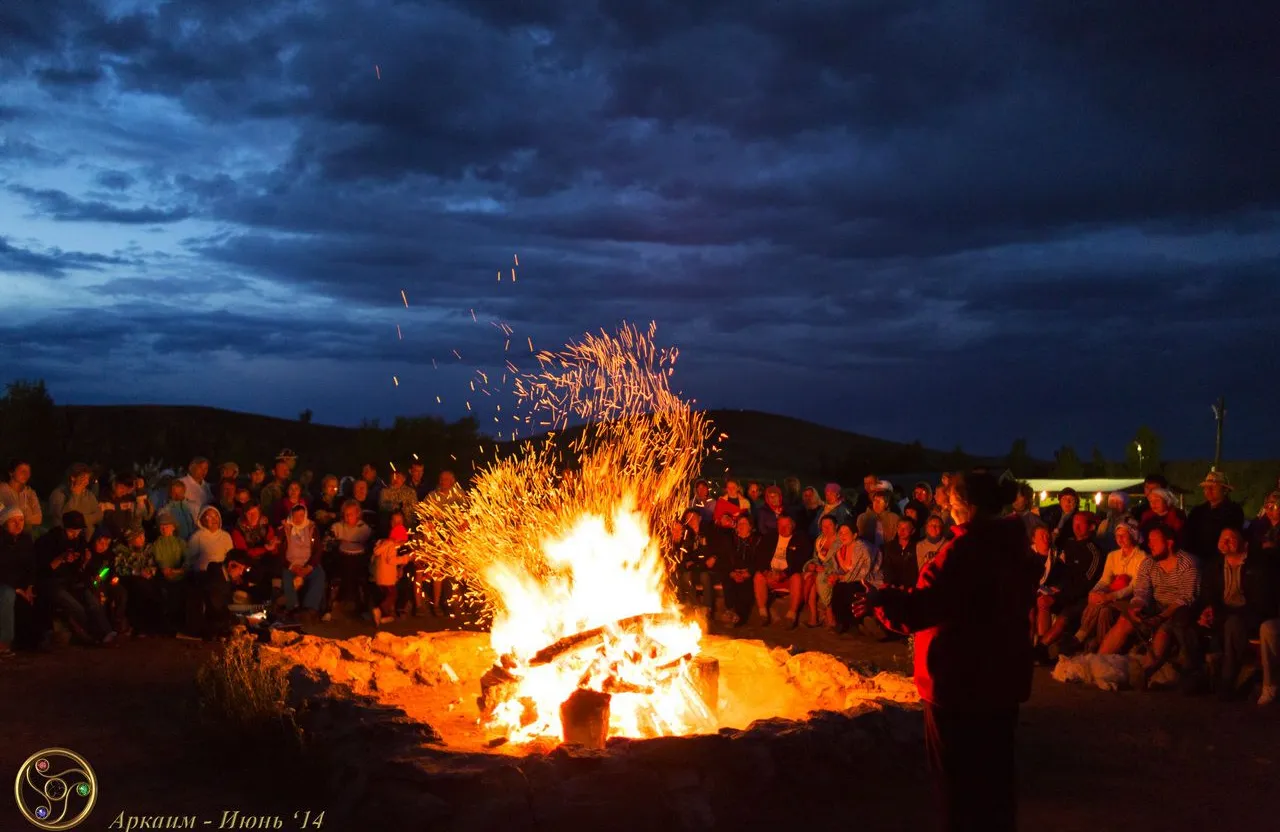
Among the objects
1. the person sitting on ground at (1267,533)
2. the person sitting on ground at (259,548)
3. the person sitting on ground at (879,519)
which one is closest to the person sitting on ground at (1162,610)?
the person sitting on ground at (1267,533)

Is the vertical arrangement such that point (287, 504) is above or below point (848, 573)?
above

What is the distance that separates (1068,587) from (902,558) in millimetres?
1930

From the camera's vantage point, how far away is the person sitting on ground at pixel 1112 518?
12711mm

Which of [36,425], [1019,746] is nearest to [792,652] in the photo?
[1019,746]

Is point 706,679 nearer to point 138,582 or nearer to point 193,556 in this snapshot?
point 193,556

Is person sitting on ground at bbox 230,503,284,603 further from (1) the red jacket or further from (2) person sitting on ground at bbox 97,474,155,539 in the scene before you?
(1) the red jacket

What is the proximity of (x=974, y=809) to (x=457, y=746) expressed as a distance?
4.13 meters

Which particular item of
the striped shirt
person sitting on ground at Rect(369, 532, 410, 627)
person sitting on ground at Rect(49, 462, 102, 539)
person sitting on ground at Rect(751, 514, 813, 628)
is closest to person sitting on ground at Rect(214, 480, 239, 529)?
person sitting on ground at Rect(49, 462, 102, 539)

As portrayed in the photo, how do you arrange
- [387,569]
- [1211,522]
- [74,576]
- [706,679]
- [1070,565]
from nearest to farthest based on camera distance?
[706,679] → [1211,522] → [1070,565] → [74,576] → [387,569]

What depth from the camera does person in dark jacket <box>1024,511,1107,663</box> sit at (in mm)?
11617

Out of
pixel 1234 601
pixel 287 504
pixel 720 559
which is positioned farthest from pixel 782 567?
pixel 287 504

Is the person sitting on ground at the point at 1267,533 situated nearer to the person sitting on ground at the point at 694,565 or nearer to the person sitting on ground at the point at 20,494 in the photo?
the person sitting on ground at the point at 694,565

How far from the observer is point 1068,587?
38.7 feet

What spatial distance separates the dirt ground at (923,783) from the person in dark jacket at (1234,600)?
0.48 meters
